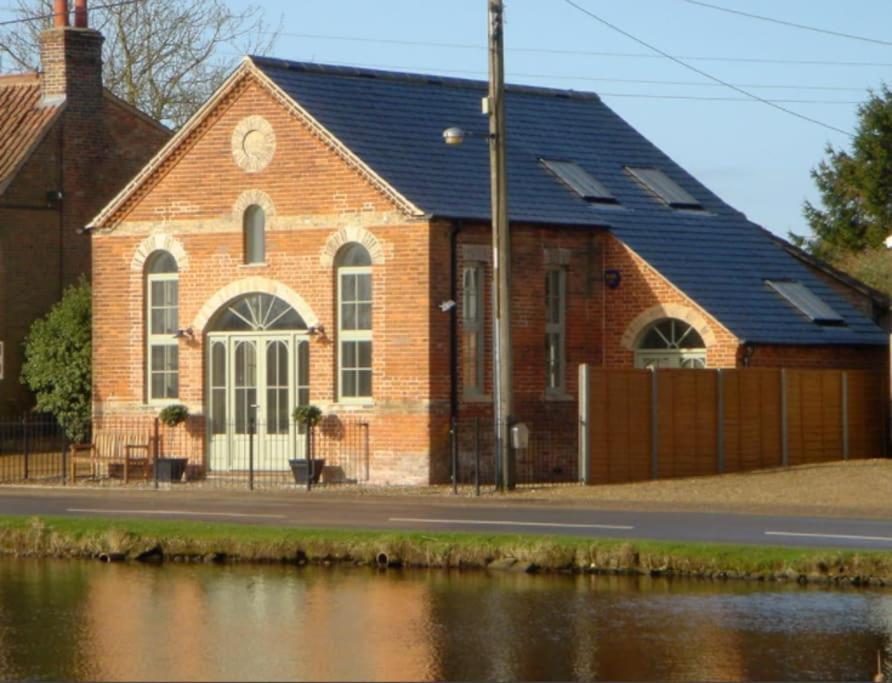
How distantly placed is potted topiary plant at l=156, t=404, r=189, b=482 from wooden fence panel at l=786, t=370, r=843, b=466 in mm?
10862

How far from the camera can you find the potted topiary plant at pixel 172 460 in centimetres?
3756

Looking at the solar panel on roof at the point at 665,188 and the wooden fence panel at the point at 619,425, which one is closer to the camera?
the wooden fence panel at the point at 619,425

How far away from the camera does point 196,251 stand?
38.4 meters

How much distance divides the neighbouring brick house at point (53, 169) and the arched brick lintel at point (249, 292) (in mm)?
7495

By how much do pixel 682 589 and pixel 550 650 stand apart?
4.10 m

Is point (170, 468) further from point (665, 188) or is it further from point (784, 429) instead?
point (665, 188)

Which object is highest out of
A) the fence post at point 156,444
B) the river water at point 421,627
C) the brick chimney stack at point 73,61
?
the brick chimney stack at point 73,61

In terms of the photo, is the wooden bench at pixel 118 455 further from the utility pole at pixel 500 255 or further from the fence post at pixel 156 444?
the utility pole at pixel 500 255

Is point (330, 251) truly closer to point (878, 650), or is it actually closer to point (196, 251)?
point (196, 251)

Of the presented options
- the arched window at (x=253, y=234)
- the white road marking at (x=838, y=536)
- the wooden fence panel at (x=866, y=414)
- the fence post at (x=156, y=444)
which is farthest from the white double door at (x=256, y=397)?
the white road marking at (x=838, y=536)

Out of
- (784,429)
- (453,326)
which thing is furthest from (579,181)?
(784,429)

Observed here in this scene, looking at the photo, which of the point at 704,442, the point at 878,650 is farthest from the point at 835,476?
the point at 878,650

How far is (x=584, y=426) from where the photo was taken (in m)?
34.7

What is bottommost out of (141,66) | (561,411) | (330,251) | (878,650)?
(878,650)
